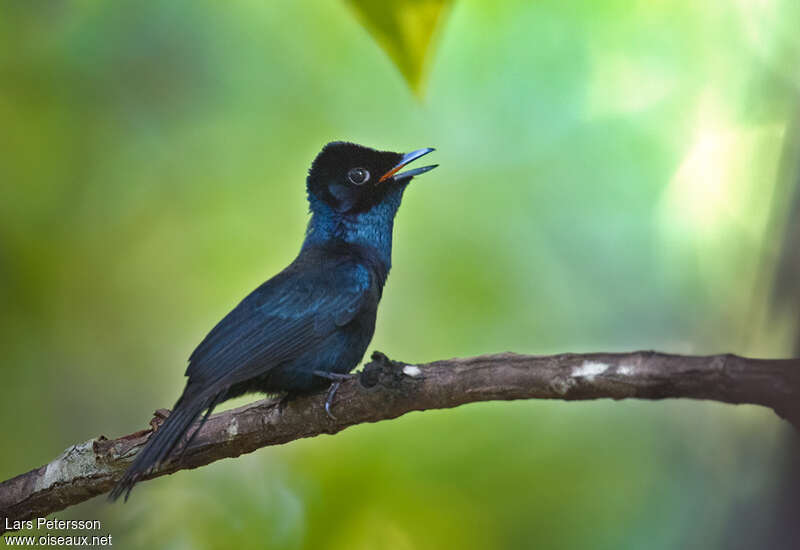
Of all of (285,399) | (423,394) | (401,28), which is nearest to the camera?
(401,28)

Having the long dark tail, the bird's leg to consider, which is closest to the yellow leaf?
the bird's leg

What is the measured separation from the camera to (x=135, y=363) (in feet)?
19.2

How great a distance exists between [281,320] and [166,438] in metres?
0.87

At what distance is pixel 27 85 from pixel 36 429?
2391 mm

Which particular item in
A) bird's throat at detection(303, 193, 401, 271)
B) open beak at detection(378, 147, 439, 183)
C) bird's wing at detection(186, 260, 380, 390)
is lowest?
bird's wing at detection(186, 260, 380, 390)

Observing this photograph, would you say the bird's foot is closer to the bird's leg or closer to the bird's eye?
the bird's leg

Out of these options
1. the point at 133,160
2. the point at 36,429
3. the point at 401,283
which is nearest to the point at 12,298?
the point at 36,429

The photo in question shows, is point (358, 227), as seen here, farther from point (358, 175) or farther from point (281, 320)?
point (281, 320)

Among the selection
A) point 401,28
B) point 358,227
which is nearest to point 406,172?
point 358,227

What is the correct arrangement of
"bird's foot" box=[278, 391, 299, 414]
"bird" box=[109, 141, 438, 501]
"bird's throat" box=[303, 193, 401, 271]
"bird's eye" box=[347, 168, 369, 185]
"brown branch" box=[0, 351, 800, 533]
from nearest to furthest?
"brown branch" box=[0, 351, 800, 533]
"bird" box=[109, 141, 438, 501]
"bird's foot" box=[278, 391, 299, 414]
"bird's throat" box=[303, 193, 401, 271]
"bird's eye" box=[347, 168, 369, 185]

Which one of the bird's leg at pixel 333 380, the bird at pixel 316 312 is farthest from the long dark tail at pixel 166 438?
the bird's leg at pixel 333 380

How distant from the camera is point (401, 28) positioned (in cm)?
151

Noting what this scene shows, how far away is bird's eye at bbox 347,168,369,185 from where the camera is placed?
15.4 ft

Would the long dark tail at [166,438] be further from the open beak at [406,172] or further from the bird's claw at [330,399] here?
the open beak at [406,172]
